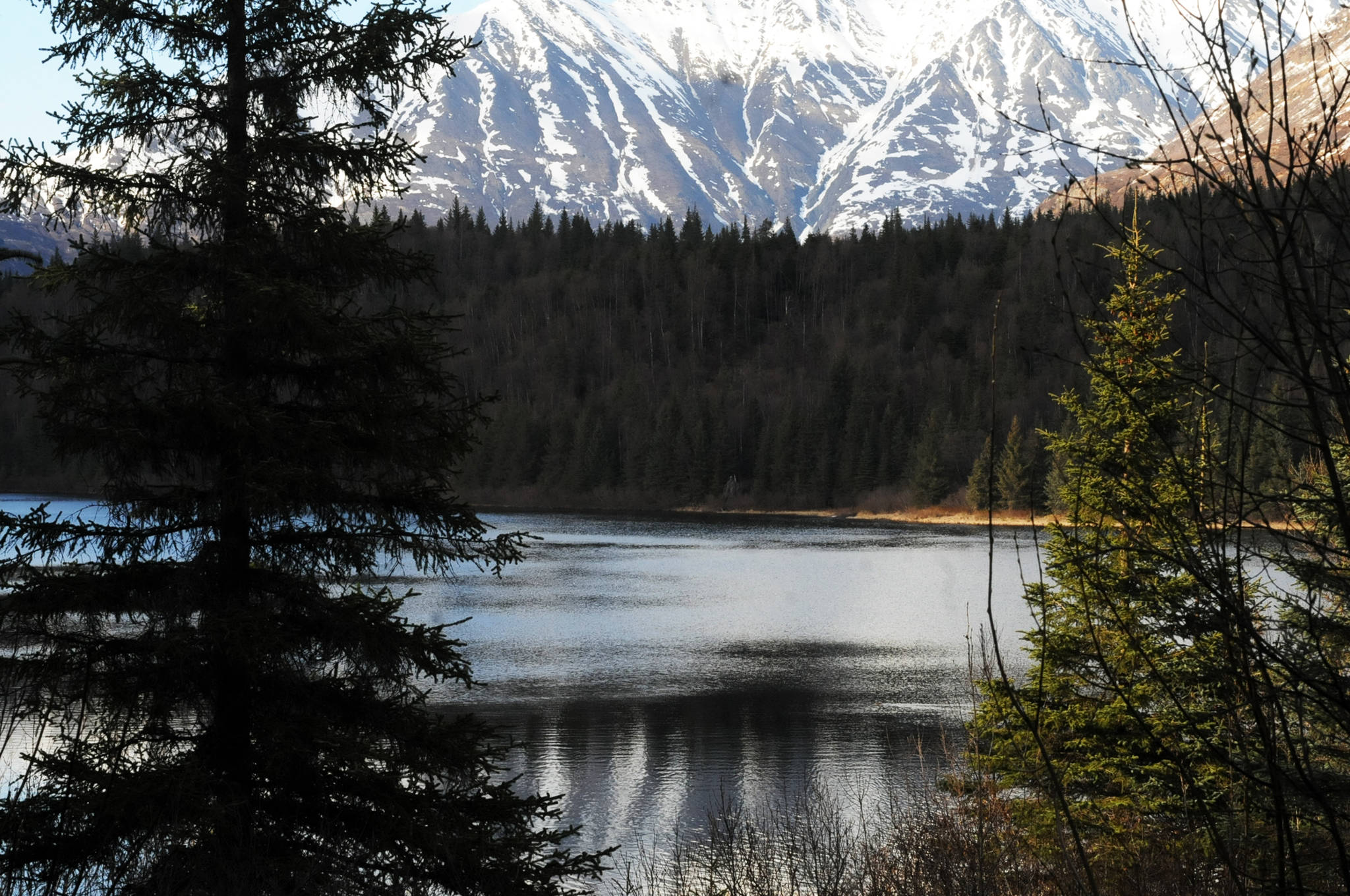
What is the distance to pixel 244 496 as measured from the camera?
25.4 ft

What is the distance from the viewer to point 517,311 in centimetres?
12744

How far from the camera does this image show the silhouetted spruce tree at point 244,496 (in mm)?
7324

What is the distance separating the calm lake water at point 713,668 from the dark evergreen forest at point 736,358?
33.5 meters

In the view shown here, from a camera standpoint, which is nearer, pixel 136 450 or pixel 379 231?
pixel 136 450

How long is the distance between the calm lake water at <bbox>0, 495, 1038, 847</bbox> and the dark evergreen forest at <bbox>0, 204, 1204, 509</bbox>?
3353 centimetres

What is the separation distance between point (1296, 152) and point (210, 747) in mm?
7338

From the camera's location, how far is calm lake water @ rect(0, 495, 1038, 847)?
1778cm

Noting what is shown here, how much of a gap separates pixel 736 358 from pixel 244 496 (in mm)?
112308

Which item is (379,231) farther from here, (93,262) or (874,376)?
(874,376)

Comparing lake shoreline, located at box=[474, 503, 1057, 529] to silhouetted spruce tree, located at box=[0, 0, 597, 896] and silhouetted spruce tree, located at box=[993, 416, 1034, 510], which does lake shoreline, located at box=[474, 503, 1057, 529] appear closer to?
silhouetted spruce tree, located at box=[993, 416, 1034, 510]

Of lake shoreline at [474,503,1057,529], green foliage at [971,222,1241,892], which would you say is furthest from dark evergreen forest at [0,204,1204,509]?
green foliage at [971,222,1241,892]

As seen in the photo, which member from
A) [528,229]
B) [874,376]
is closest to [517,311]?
[528,229]

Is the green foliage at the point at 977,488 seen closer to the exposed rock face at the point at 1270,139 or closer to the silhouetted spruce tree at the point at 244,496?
the silhouetted spruce tree at the point at 244,496

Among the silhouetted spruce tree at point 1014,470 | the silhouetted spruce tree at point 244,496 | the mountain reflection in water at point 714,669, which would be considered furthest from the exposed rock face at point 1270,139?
the silhouetted spruce tree at point 1014,470
